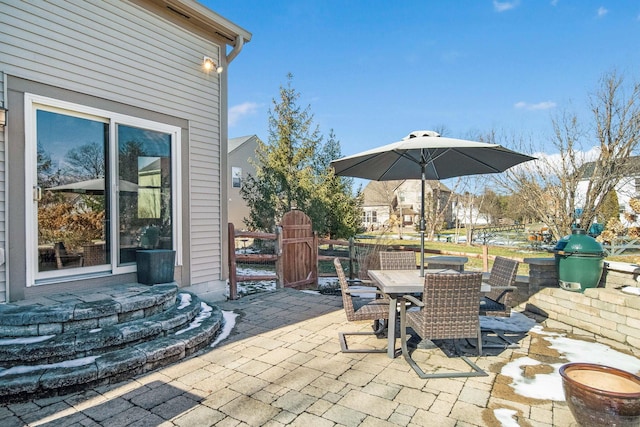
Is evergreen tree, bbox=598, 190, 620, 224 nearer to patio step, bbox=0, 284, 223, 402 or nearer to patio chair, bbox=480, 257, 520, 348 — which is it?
patio chair, bbox=480, 257, 520, 348

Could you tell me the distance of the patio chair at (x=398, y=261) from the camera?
466 centimetres

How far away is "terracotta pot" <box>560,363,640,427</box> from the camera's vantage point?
72.8 inches

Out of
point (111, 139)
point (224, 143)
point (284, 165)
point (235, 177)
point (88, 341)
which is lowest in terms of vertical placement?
point (88, 341)

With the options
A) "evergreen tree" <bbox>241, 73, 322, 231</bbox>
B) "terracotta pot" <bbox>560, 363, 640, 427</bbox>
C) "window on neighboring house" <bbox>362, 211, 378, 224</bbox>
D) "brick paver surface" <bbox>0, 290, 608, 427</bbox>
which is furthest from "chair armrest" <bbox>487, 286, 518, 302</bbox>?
"window on neighboring house" <bbox>362, 211, 378, 224</bbox>

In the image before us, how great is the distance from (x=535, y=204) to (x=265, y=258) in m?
8.44

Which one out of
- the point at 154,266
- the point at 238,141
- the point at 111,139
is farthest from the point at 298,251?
the point at 238,141

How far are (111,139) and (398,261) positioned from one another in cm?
397

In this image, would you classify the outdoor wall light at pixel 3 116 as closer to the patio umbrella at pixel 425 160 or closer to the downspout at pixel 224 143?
the downspout at pixel 224 143

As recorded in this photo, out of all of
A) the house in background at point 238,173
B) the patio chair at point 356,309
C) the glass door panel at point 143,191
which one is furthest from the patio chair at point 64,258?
the house in background at point 238,173

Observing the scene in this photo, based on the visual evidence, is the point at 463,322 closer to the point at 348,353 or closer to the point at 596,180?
the point at 348,353

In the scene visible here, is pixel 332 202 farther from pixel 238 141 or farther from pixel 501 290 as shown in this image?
pixel 238 141

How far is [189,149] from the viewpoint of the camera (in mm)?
5230

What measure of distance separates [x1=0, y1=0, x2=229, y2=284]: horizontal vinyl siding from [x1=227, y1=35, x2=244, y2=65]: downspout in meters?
0.19

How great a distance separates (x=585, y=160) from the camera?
9492 mm
